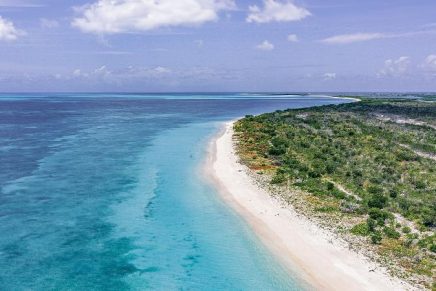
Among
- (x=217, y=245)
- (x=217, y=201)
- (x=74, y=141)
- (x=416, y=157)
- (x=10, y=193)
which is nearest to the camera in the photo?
(x=217, y=245)

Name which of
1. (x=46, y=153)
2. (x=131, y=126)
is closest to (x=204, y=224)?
(x=46, y=153)

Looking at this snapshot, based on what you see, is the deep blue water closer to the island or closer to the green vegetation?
the island

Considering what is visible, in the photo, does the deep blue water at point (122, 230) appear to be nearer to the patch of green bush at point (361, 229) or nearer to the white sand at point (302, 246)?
the white sand at point (302, 246)

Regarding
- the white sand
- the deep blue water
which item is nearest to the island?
the white sand

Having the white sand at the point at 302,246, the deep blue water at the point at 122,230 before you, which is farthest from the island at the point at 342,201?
the deep blue water at the point at 122,230

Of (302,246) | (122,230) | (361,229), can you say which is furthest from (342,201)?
(122,230)

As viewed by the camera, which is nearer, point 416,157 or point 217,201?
point 217,201

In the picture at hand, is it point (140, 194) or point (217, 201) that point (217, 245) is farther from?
point (140, 194)

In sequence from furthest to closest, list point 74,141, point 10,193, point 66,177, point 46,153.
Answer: point 74,141 → point 46,153 → point 66,177 → point 10,193
